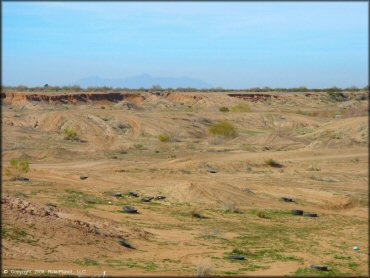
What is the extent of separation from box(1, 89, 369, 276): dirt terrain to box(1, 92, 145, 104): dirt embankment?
663 centimetres

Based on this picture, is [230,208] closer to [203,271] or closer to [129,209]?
[129,209]

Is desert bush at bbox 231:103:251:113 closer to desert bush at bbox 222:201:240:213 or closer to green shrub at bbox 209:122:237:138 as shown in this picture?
green shrub at bbox 209:122:237:138

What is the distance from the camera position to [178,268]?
18953 millimetres

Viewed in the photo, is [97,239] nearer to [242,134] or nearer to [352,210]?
[352,210]

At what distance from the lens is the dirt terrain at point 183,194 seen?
20.3m

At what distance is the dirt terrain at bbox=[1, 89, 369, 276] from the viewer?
20.3 meters

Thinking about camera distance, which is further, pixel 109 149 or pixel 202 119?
pixel 202 119

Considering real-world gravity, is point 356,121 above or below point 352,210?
above

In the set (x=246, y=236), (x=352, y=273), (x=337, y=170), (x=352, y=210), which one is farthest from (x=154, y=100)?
(x=352, y=273)

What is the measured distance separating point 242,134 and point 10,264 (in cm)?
5838

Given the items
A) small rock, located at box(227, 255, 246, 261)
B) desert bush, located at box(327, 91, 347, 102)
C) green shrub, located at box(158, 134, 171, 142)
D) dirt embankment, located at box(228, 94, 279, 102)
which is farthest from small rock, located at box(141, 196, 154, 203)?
desert bush, located at box(327, 91, 347, 102)

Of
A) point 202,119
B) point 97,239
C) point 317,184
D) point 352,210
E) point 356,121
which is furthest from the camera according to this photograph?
point 202,119

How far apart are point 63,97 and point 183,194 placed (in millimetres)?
65953

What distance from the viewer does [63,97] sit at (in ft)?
318
